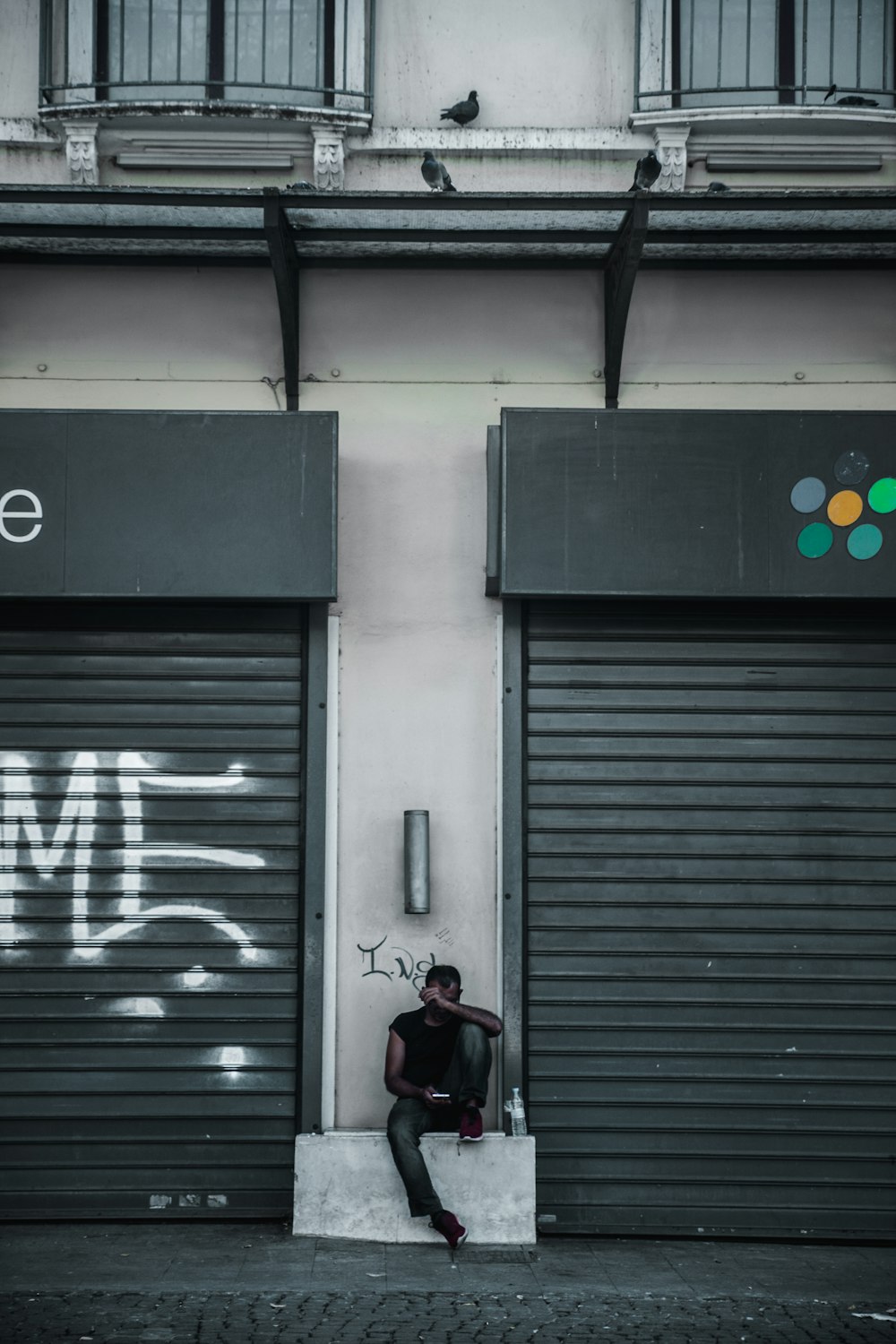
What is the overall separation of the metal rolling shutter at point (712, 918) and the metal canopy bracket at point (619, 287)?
1.45 meters

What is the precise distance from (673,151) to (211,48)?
115 inches

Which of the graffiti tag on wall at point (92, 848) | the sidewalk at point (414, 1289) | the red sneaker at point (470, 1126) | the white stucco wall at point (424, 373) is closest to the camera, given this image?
the sidewalk at point (414, 1289)

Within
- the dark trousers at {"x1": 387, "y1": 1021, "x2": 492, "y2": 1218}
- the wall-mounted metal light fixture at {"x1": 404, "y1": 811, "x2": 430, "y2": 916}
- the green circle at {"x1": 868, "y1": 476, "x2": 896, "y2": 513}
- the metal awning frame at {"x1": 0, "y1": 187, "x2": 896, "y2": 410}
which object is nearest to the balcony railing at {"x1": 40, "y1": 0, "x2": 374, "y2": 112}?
the metal awning frame at {"x1": 0, "y1": 187, "x2": 896, "y2": 410}

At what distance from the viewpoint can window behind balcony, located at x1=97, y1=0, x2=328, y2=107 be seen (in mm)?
8875

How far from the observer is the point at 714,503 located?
842 cm

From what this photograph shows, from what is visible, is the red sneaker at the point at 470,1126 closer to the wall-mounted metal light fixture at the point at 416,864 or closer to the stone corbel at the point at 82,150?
the wall-mounted metal light fixture at the point at 416,864

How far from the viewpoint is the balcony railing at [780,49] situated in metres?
8.92

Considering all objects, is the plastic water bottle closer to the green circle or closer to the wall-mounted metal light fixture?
the wall-mounted metal light fixture

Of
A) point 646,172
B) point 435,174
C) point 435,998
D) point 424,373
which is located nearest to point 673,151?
point 646,172

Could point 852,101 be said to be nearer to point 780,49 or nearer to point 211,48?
point 780,49

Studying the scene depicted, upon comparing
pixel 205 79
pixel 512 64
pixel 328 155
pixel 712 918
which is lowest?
pixel 712 918

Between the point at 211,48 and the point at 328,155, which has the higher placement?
the point at 211,48

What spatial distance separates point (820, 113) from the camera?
8.65m

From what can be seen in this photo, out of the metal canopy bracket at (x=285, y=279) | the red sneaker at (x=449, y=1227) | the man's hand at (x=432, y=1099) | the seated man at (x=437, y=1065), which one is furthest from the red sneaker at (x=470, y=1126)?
the metal canopy bracket at (x=285, y=279)
